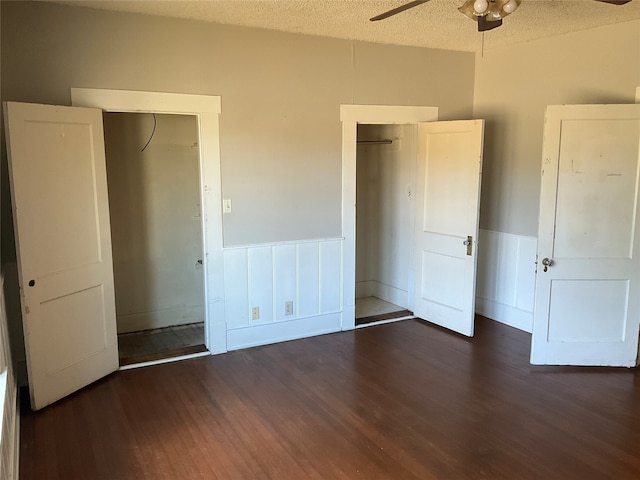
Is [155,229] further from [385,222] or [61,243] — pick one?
[385,222]

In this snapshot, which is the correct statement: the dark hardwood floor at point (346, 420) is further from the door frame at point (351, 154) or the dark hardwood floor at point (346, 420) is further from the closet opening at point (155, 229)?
the closet opening at point (155, 229)

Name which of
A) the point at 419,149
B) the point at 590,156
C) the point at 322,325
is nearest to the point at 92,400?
the point at 322,325

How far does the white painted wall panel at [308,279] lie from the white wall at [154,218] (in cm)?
124

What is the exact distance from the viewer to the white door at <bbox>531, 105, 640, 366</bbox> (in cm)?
361

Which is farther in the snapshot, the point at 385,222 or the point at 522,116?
the point at 385,222

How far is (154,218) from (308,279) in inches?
63.6

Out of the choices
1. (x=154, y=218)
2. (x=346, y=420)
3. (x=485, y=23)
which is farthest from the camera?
(x=154, y=218)

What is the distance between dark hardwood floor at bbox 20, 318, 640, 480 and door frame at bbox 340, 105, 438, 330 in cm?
Result: 63

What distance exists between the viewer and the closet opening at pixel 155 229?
4621mm

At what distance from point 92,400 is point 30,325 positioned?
66cm

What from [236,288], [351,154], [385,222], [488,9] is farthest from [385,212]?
[488,9]

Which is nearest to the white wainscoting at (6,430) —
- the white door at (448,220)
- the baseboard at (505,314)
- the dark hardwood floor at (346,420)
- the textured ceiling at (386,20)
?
the dark hardwood floor at (346,420)

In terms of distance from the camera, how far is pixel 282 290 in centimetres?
439

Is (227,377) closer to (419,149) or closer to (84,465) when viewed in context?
(84,465)
